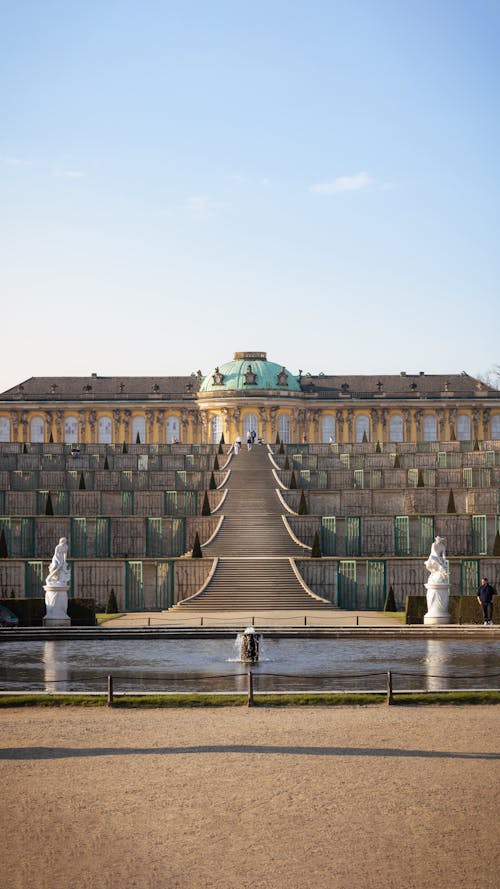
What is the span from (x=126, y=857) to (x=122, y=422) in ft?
327

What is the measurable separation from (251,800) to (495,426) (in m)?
98.9

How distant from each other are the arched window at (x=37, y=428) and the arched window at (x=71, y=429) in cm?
208

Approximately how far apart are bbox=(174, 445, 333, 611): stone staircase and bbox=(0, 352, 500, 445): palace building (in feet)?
148

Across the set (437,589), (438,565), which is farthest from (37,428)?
(437,589)

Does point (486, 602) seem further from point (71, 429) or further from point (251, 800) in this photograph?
point (71, 429)

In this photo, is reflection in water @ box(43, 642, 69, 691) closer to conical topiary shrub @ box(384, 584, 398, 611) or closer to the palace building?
conical topiary shrub @ box(384, 584, 398, 611)

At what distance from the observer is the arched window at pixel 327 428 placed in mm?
110500

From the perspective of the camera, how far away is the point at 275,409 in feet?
353

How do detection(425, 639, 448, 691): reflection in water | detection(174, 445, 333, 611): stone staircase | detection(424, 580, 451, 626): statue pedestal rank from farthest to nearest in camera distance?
detection(174, 445, 333, 611): stone staircase
detection(424, 580, 451, 626): statue pedestal
detection(425, 639, 448, 691): reflection in water

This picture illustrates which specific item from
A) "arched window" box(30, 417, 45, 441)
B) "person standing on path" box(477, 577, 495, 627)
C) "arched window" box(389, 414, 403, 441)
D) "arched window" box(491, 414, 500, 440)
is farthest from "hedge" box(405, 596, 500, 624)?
"arched window" box(30, 417, 45, 441)

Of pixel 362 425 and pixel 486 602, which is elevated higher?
pixel 362 425

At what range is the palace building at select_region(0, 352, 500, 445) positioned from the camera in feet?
358

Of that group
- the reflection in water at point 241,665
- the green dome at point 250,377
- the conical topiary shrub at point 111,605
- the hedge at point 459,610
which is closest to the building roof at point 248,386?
the green dome at point 250,377

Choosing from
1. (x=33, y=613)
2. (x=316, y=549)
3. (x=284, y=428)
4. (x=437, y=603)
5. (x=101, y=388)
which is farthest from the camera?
(x=101, y=388)
